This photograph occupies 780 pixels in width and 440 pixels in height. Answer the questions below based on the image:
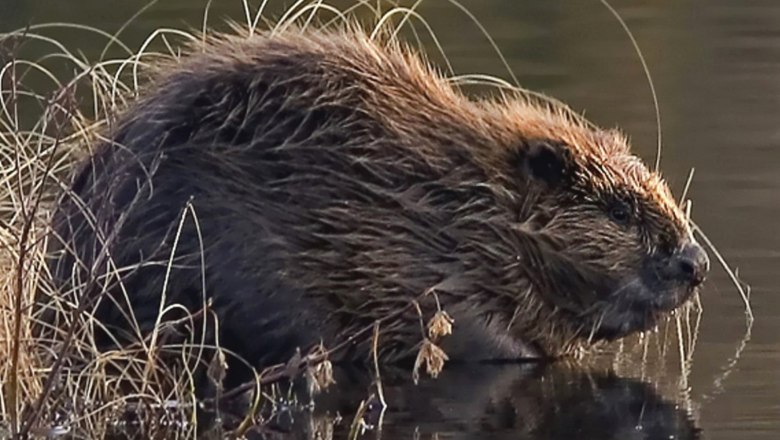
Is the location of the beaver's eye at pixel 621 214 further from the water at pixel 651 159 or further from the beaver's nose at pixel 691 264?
the water at pixel 651 159

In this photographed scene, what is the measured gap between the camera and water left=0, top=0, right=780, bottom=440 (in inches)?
209

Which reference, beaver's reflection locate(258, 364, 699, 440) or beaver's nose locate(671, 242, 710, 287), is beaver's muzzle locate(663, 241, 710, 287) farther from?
beaver's reflection locate(258, 364, 699, 440)

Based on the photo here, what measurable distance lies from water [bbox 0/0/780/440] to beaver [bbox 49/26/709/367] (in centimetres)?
20

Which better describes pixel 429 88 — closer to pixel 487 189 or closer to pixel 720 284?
pixel 487 189

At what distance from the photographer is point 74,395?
523 centimetres

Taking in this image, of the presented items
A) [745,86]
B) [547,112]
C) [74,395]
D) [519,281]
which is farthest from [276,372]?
[745,86]

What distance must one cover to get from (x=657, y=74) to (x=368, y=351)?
15.4 ft

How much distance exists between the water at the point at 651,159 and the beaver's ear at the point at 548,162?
1.60 ft

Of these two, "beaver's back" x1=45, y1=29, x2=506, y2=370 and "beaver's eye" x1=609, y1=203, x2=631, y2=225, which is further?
Result: "beaver's eye" x1=609, y1=203, x2=631, y2=225

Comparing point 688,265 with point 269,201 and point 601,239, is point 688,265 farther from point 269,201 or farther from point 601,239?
point 269,201

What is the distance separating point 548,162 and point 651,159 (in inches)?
80.2

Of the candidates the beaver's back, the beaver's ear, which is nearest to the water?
the beaver's back

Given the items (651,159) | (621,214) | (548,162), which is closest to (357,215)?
(548,162)

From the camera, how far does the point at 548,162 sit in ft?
20.6
